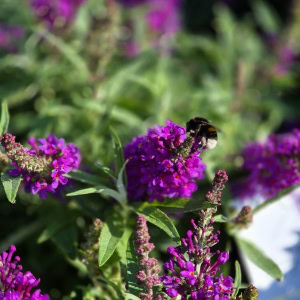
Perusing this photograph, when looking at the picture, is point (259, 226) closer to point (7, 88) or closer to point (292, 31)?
point (7, 88)

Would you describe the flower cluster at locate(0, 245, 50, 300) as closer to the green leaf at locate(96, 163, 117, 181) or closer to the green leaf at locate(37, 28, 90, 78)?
the green leaf at locate(96, 163, 117, 181)

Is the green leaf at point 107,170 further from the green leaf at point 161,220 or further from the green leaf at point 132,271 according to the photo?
the green leaf at point 132,271

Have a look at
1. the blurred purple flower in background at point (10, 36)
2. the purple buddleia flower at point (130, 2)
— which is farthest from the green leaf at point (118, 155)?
the purple buddleia flower at point (130, 2)

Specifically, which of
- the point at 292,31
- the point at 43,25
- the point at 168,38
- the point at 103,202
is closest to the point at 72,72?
the point at 43,25

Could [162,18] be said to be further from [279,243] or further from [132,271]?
[132,271]

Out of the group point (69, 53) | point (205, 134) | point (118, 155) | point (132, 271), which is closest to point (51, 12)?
point (69, 53)

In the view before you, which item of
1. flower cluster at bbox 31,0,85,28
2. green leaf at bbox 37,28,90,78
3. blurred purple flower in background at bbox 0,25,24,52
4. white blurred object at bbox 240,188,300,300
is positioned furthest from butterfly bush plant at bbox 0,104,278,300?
blurred purple flower in background at bbox 0,25,24,52
